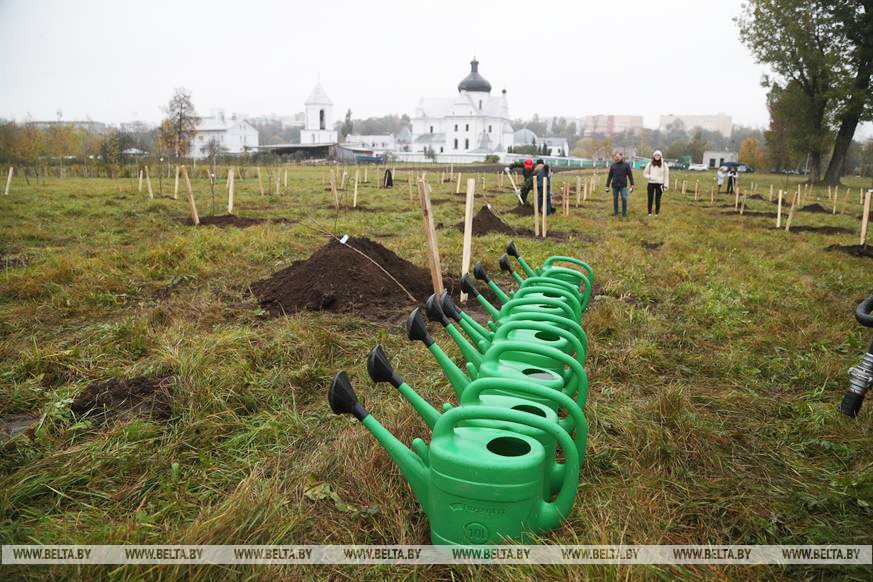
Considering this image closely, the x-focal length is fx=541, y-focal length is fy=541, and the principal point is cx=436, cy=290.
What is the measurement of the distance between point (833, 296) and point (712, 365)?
3.52m

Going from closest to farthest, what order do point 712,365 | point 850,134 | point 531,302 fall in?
1. point 531,302
2. point 712,365
3. point 850,134

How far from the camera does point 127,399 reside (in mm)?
3691

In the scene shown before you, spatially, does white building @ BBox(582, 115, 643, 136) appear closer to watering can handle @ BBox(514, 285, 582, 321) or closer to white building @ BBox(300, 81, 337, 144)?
white building @ BBox(300, 81, 337, 144)

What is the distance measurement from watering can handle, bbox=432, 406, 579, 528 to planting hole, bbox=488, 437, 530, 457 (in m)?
0.22

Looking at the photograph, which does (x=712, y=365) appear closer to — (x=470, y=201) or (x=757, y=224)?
(x=470, y=201)

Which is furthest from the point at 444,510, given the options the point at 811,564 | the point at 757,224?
the point at 757,224

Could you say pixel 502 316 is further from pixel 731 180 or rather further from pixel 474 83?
pixel 474 83

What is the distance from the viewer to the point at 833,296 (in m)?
6.73

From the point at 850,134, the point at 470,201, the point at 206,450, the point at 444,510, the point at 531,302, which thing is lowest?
the point at 206,450

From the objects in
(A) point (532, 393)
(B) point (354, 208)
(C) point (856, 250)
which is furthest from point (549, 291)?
(B) point (354, 208)

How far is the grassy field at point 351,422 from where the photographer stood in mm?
2365

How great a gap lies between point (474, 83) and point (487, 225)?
79143 millimetres

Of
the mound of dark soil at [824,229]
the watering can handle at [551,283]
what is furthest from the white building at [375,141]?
the watering can handle at [551,283]

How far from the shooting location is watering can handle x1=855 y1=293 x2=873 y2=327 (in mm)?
2752
